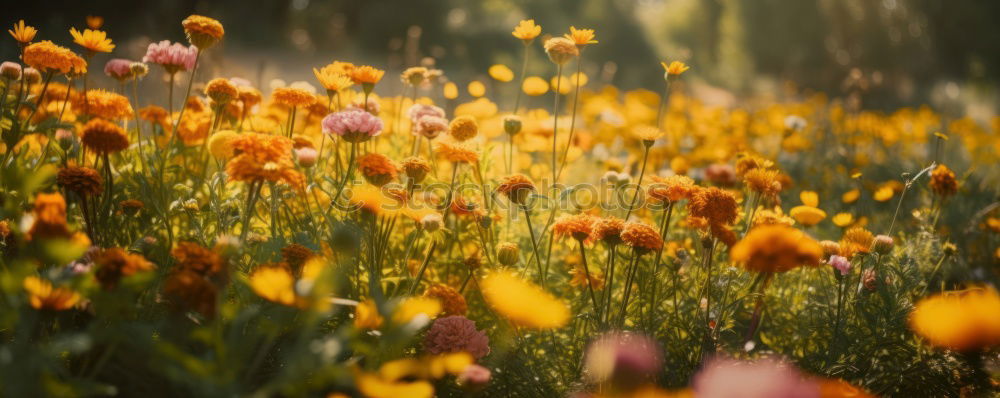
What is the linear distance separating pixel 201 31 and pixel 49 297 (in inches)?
36.9

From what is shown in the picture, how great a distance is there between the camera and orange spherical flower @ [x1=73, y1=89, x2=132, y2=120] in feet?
6.11

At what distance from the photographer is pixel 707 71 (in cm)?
2712

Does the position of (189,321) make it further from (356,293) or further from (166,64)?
(166,64)

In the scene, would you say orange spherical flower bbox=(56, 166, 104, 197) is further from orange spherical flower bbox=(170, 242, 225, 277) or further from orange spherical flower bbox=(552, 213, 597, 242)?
orange spherical flower bbox=(552, 213, 597, 242)

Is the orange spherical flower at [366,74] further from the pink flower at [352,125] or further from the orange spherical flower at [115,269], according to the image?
the orange spherical flower at [115,269]

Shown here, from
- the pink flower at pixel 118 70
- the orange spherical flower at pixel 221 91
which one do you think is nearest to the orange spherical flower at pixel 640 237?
the orange spherical flower at pixel 221 91

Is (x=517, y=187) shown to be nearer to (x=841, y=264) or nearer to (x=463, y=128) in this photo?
(x=463, y=128)

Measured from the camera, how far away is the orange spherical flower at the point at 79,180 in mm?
1332

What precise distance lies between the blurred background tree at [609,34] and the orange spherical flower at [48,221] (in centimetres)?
852

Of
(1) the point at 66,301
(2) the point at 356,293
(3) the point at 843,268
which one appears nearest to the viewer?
(1) the point at 66,301

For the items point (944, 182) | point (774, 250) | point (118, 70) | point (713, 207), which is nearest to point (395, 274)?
point (713, 207)

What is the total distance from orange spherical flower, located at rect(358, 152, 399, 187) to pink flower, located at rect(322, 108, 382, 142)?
104 mm

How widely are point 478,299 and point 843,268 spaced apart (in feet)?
3.31

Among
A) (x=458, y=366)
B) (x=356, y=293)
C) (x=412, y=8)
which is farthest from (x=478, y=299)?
(x=412, y=8)
